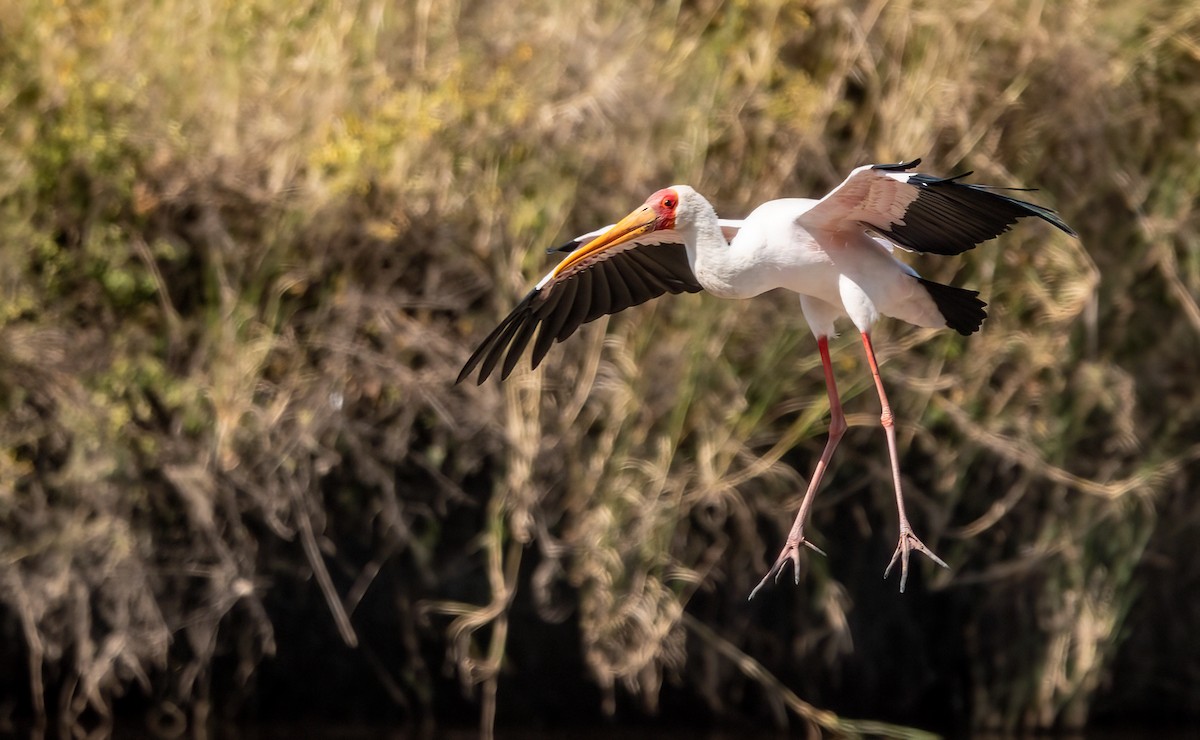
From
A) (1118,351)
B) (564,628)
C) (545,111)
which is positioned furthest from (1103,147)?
(564,628)

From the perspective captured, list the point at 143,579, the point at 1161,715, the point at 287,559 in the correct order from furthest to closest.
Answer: the point at 1161,715 < the point at 287,559 < the point at 143,579

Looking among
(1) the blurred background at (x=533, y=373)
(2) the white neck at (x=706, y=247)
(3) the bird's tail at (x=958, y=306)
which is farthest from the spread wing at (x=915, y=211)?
(1) the blurred background at (x=533, y=373)

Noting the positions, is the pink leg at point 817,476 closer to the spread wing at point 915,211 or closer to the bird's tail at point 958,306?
the bird's tail at point 958,306

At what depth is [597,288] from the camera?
623 centimetres

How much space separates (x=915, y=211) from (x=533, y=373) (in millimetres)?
2415

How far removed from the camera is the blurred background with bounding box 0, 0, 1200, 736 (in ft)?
25.0

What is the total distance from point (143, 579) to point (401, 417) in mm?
1301

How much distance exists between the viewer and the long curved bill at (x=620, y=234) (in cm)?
555

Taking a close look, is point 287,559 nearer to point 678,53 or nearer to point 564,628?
point 564,628

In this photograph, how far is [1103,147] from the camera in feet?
26.7

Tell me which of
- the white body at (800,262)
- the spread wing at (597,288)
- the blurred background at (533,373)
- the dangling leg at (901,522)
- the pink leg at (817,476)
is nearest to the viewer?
the dangling leg at (901,522)

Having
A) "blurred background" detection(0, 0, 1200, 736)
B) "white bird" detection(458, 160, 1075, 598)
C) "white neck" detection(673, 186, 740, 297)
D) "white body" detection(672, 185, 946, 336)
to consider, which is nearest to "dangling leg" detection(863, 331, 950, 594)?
"white bird" detection(458, 160, 1075, 598)

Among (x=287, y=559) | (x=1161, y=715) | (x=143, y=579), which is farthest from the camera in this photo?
(x=1161, y=715)

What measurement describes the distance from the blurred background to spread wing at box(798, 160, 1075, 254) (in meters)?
2.03
